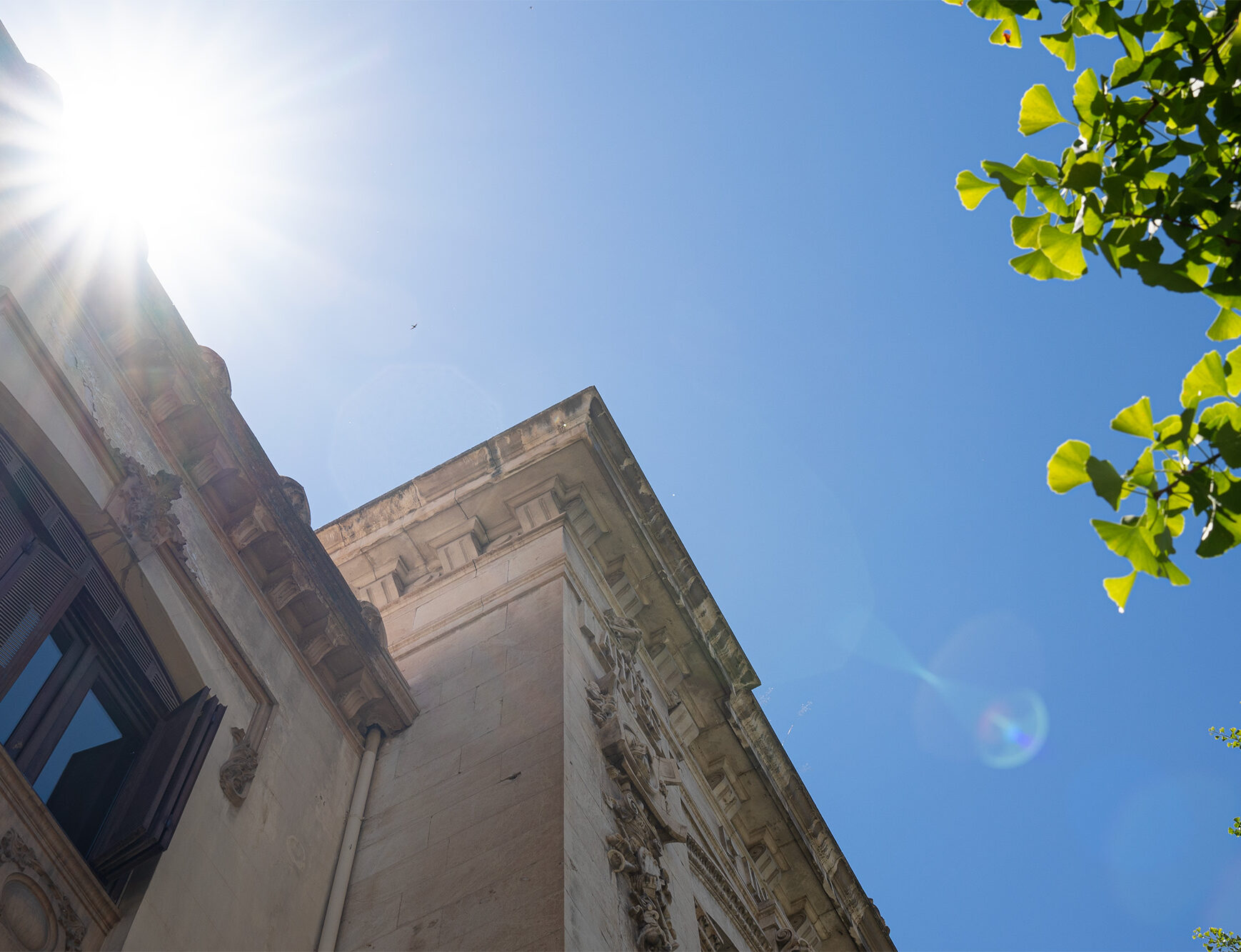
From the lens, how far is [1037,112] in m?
4.87

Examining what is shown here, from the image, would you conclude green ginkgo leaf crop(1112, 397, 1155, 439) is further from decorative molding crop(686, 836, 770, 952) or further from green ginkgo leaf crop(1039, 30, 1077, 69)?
decorative molding crop(686, 836, 770, 952)

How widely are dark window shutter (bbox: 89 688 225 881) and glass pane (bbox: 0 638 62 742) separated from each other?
3.23ft

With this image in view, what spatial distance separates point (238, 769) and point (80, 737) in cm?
132

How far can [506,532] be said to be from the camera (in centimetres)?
1423

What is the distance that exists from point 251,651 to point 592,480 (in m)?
6.37

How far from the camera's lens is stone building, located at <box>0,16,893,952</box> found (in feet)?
22.9

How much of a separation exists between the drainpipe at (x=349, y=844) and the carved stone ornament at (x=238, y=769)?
1.39 m

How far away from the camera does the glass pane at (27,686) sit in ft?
21.5

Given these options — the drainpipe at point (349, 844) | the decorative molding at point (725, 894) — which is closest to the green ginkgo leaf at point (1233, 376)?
the drainpipe at point (349, 844)

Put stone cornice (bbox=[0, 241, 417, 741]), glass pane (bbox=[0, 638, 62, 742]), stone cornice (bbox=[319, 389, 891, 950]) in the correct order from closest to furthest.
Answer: glass pane (bbox=[0, 638, 62, 742]) → stone cornice (bbox=[0, 241, 417, 741]) → stone cornice (bbox=[319, 389, 891, 950])

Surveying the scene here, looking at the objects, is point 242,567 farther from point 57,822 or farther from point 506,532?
point 506,532

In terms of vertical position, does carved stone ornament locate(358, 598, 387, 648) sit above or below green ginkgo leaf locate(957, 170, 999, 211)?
below

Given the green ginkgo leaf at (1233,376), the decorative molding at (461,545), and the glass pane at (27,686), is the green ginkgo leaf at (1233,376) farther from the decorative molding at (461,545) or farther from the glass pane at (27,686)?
the decorative molding at (461,545)

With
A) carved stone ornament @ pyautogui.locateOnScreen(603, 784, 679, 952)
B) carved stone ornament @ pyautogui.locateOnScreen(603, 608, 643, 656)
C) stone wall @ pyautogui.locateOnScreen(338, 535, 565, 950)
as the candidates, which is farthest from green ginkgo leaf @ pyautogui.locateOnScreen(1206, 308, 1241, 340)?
carved stone ornament @ pyautogui.locateOnScreen(603, 608, 643, 656)
